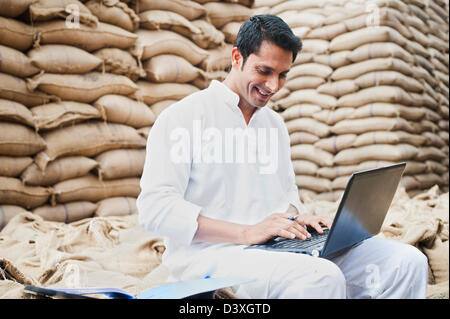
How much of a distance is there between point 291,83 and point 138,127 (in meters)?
1.40

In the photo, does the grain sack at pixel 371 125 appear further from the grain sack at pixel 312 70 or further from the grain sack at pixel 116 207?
the grain sack at pixel 116 207

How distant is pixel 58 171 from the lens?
205 cm

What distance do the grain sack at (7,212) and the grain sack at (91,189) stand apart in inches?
7.4

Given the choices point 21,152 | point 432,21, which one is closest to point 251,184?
point 21,152

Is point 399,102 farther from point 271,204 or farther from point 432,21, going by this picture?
point 271,204

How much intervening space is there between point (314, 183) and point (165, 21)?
60.5 inches

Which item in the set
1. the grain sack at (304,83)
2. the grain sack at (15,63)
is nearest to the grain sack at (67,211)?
the grain sack at (15,63)

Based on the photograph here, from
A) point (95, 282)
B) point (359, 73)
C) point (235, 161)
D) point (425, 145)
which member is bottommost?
Result: point (95, 282)

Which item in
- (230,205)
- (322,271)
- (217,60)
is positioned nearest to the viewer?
(322,271)

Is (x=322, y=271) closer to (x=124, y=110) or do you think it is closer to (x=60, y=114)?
(x=60, y=114)

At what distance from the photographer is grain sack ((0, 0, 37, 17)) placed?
180 cm

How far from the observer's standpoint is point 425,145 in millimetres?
3309

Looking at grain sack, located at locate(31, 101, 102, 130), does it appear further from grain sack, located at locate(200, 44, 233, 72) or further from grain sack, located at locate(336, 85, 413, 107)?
grain sack, located at locate(336, 85, 413, 107)

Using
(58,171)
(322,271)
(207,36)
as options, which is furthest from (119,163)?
(322,271)
